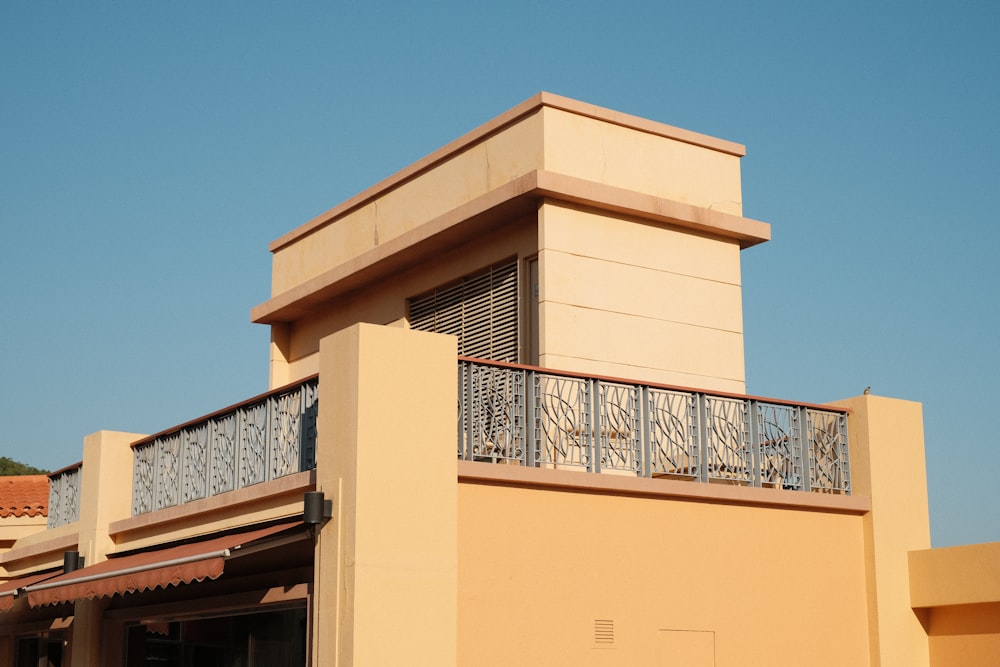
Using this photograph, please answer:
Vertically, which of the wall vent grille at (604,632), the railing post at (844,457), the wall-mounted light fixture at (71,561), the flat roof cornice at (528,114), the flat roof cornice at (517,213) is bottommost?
the wall vent grille at (604,632)

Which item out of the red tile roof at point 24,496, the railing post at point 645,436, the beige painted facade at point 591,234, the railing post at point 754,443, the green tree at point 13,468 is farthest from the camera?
the green tree at point 13,468

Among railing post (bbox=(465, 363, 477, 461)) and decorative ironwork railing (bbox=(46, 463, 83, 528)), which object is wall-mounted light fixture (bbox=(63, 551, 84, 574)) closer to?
decorative ironwork railing (bbox=(46, 463, 83, 528))

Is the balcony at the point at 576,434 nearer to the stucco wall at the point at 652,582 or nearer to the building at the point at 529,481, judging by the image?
the building at the point at 529,481

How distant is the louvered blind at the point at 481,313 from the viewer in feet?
48.9

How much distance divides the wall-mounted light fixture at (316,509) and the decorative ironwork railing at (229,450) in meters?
1.11

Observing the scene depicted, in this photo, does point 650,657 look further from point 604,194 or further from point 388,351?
point 604,194

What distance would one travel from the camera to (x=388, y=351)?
34.5 feet

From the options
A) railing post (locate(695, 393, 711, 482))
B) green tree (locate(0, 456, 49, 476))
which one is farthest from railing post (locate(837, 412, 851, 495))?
green tree (locate(0, 456, 49, 476))

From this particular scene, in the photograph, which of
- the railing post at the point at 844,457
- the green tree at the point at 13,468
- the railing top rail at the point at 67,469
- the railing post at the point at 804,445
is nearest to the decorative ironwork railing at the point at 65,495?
the railing top rail at the point at 67,469

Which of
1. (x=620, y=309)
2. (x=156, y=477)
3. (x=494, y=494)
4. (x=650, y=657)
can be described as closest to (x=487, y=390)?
(x=494, y=494)

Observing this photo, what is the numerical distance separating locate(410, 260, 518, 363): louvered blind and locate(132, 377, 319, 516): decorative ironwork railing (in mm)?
3385

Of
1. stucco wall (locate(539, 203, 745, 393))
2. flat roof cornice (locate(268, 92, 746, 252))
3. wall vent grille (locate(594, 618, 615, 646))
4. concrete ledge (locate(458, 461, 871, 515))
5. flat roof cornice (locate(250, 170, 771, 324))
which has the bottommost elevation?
wall vent grille (locate(594, 618, 615, 646))

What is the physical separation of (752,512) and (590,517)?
6.29 ft

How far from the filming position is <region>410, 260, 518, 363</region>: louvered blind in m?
14.9
